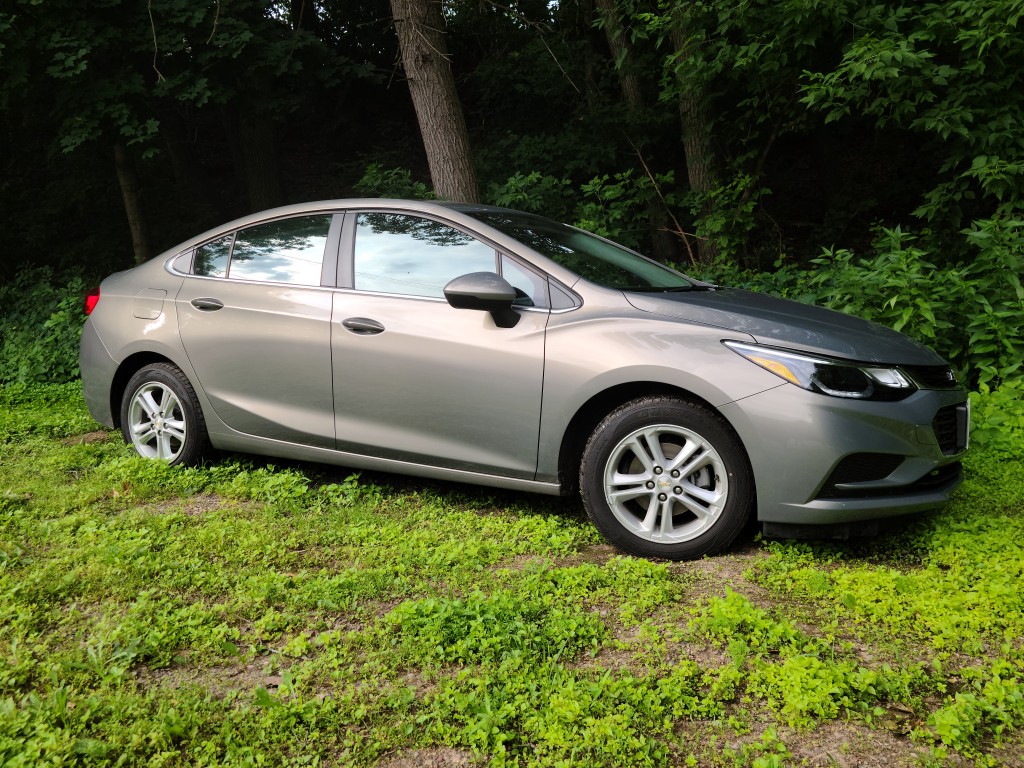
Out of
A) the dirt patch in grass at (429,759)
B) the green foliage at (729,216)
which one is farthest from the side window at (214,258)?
the green foliage at (729,216)

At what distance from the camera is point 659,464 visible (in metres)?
3.78

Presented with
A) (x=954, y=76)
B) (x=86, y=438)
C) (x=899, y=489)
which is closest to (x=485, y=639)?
(x=899, y=489)

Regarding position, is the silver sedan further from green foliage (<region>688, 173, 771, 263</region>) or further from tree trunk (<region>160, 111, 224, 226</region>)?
tree trunk (<region>160, 111, 224, 226</region>)

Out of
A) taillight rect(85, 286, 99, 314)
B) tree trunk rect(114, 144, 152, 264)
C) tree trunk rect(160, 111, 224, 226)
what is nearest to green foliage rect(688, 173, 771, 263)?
taillight rect(85, 286, 99, 314)

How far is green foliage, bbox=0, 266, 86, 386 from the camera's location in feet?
28.4

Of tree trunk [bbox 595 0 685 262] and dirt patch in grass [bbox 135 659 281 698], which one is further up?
tree trunk [bbox 595 0 685 262]

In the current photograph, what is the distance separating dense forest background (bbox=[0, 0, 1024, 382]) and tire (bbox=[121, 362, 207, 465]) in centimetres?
410

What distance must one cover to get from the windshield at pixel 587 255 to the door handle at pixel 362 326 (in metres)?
0.79

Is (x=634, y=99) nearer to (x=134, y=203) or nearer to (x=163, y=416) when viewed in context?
(x=134, y=203)

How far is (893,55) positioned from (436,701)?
6.44 metres

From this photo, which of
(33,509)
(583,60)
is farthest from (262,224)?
(583,60)

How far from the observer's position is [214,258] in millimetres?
5141

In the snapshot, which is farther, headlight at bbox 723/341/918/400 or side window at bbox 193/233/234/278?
side window at bbox 193/233/234/278

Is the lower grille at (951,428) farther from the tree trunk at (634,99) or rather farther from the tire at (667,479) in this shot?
the tree trunk at (634,99)
